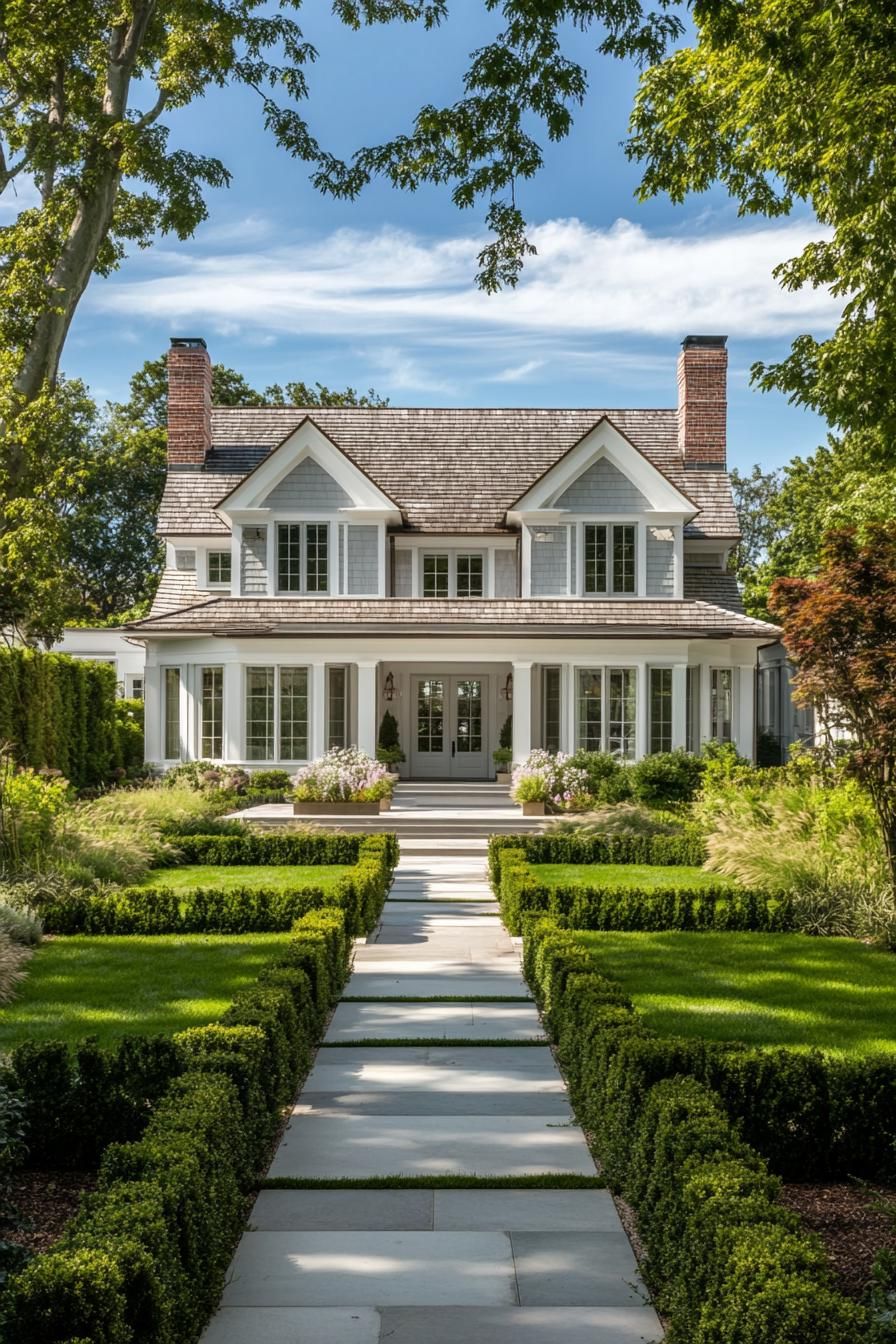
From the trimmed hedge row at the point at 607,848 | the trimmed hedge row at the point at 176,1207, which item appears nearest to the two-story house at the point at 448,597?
the trimmed hedge row at the point at 607,848

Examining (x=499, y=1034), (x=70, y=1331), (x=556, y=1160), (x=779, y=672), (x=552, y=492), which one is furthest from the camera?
(x=779, y=672)

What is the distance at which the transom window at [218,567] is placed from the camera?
28.3 meters

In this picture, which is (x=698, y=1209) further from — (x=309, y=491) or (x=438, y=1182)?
(x=309, y=491)

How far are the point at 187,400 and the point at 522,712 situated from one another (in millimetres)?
11662

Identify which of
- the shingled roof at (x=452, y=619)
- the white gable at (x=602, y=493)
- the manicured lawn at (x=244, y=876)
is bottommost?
the manicured lawn at (x=244, y=876)

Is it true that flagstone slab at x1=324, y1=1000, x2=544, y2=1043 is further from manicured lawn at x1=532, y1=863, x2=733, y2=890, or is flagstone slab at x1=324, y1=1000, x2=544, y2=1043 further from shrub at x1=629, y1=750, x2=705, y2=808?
shrub at x1=629, y1=750, x2=705, y2=808

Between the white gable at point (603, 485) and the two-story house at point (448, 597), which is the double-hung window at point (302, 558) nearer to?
the two-story house at point (448, 597)

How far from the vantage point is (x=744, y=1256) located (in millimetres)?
3277

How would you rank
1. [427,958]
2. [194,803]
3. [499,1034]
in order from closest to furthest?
[499,1034] → [427,958] → [194,803]

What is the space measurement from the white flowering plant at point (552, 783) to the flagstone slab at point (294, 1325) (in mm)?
17218

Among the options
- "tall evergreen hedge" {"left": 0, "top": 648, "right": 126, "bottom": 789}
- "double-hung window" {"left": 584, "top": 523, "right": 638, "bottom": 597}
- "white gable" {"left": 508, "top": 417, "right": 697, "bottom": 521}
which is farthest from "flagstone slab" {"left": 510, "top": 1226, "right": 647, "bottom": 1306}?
"double-hung window" {"left": 584, "top": 523, "right": 638, "bottom": 597}

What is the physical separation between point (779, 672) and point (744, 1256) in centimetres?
3261

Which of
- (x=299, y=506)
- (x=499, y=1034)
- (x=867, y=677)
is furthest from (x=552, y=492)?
(x=499, y=1034)

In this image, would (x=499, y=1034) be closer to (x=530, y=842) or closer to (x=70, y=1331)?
(x=70, y=1331)
